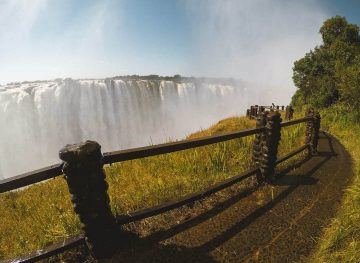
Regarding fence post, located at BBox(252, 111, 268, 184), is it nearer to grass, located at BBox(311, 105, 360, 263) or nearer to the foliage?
grass, located at BBox(311, 105, 360, 263)

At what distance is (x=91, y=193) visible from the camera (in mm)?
2504

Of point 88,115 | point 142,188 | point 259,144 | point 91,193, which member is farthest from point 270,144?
point 88,115

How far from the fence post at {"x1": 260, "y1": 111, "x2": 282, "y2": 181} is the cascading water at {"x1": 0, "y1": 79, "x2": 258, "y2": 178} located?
1314 inches

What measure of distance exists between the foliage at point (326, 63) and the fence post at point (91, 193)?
27.0 m

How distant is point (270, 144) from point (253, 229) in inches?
72.8

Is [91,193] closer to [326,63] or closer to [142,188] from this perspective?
[142,188]

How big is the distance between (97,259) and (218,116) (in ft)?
184

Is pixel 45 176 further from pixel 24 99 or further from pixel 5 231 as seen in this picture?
pixel 24 99

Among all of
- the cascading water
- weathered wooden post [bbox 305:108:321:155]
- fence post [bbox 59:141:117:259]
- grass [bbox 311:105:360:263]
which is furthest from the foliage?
fence post [bbox 59:141:117:259]

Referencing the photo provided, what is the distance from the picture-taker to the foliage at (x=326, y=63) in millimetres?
25703

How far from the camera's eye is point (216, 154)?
579 centimetres

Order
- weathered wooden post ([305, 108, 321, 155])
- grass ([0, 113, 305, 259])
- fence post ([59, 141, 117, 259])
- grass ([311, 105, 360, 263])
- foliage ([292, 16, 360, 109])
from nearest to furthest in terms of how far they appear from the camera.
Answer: fence post ([59, 141, 117, 259]) < grass ([311, 105, 360, 263]) < grass ([0, 113, 305, 259]) < weathered wooden post ([305, 108, 321, 155]) < foliage ([292, 16, 360, 109])

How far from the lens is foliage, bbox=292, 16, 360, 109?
2570 cm

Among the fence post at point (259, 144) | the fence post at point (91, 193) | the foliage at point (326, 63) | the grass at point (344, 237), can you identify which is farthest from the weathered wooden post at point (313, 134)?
the foliage at point (326, 63)
